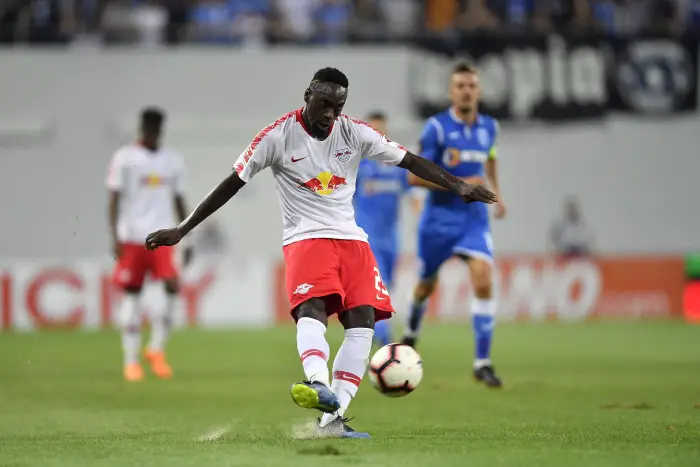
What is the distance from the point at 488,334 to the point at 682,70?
1740 cm

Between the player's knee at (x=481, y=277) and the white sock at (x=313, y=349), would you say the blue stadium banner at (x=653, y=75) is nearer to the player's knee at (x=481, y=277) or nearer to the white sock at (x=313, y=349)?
the player's knee at (x=481, y=277)

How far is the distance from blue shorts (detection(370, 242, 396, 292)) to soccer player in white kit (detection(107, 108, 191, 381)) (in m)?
2.23

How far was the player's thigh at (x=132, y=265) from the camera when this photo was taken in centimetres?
1252

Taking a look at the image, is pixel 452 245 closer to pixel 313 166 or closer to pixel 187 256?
pixel 187 256

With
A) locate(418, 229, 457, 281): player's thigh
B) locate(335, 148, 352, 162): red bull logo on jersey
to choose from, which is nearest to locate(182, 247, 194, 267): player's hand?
locate(418, 229, 457, 281): player's thigh

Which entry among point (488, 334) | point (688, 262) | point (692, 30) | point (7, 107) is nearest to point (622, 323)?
point (688, 262)

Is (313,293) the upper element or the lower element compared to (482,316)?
upper

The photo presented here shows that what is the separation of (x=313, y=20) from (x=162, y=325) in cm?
1387

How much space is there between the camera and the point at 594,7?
1029 inches

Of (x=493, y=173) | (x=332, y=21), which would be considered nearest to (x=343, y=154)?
(x=493, y=173)

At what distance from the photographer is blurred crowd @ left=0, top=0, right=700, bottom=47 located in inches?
992

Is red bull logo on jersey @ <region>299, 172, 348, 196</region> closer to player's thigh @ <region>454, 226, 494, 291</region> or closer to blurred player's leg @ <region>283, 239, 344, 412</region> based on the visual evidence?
blurred player's leg @ <region>283, 239, 344, 412</region>

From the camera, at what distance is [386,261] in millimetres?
13719

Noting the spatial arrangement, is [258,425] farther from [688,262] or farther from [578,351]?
[688,262]
